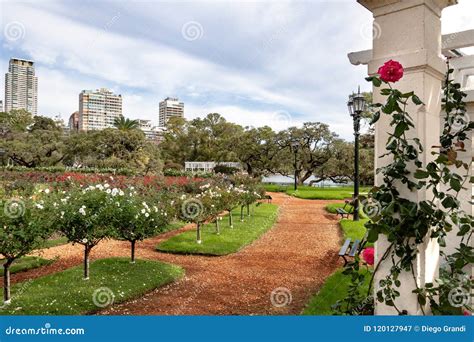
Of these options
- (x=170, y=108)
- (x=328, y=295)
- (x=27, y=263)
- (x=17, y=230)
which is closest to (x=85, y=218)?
(x=17, y=230)

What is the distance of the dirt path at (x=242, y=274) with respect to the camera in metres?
4.10

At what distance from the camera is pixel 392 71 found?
1585 mm

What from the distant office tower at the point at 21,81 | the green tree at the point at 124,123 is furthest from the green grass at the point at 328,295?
the green tree at the point at 124,123

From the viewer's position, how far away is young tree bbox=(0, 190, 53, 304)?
3.91m

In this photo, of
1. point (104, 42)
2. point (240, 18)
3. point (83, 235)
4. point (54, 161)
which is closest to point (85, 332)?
point (240, 18)

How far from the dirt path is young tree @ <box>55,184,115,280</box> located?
3.66ft

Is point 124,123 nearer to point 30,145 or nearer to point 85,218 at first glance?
point 30,145

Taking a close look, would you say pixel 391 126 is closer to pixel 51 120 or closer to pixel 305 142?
pixel 305 142

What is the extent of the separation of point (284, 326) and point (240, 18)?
2.58 meters

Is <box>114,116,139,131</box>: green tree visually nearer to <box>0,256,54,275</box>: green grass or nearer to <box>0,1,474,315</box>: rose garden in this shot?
<box>0,1,474,315</box>: rose garden

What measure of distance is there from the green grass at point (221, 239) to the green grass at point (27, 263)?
6.87 feet

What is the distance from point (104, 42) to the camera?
508 cm

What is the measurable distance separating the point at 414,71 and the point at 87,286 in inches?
180

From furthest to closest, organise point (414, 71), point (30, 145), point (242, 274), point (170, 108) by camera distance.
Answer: point (170, 108)
point (30, 145)
point (242, 274)
point (414, 71)
